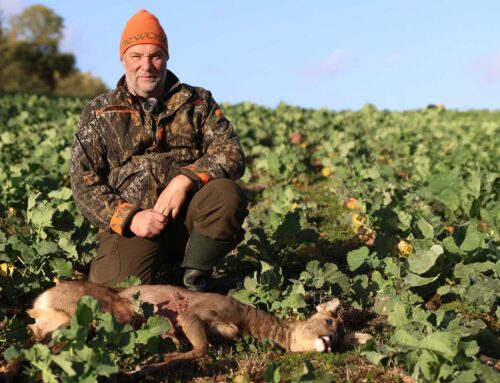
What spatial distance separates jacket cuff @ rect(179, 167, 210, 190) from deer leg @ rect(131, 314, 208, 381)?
1318mm

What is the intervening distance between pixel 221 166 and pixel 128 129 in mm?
735

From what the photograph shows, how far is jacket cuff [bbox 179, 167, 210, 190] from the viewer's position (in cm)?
547

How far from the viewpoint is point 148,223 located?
5273mm

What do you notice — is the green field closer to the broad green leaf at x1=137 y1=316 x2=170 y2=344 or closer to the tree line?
the broad green leaf at x1=137 y1=316 x2=170 y2=344

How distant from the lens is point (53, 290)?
4512 millimetres

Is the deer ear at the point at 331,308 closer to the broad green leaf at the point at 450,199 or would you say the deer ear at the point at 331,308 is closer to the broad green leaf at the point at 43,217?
the broad green leaf at the point at 43,217

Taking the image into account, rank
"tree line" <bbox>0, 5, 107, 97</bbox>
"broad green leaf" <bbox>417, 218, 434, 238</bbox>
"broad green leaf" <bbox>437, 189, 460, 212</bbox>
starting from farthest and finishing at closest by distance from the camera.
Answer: "tree line" <bbox>0, 5, 107, 97</bbox>, "broad green leaf" <bbox>437, 189, 460, 212</bbox>, "broad green leaf" <bbox>417, 218, 434, 238</bbox>

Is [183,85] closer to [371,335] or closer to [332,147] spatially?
[371,335]

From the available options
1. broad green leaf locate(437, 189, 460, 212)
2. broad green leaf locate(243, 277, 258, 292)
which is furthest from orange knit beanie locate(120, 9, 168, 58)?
broad green leaf locate(437, 189, 460, 212)

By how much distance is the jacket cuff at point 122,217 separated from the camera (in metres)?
5.35

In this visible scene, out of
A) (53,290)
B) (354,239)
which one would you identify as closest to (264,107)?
(354,239)

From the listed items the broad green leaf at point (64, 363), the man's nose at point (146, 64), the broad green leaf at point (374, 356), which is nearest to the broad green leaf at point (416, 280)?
the broad green leaf at point (374, 356)

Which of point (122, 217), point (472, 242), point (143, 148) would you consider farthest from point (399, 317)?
point (143, 148)

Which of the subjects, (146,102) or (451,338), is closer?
(451,338)
